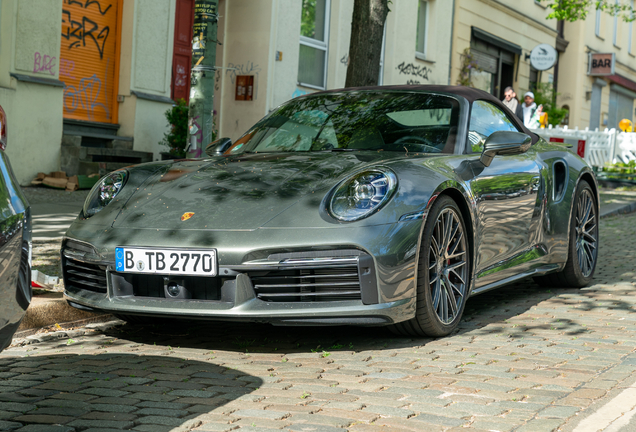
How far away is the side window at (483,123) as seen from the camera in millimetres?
4984

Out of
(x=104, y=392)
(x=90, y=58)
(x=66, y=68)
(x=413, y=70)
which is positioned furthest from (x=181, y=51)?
(x=104, y=392)

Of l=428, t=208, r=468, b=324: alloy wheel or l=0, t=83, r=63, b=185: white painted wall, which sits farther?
l=0, t=83, r=63, b=185: white painted wall

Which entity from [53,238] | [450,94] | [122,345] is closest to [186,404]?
[122,345]

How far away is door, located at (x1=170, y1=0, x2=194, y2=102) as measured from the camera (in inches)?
536

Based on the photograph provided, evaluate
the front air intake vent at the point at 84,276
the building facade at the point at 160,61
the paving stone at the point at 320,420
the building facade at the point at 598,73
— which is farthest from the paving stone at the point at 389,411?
the building facade at the point at 598,73

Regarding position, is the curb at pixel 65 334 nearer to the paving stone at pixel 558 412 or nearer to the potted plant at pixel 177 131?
the paving stone at pixel 558 412

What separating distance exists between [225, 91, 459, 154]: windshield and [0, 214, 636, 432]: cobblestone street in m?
1.07

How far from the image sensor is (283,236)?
3.68 meters

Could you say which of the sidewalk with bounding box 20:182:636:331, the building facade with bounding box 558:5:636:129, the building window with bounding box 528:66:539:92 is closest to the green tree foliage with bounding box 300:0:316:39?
the sidewalk with bounding box 20:182:636:331

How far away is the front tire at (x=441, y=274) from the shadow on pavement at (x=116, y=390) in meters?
1.00

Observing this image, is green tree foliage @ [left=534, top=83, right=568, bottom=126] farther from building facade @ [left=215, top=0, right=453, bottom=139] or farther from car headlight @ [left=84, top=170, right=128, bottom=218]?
car headlight @ [left=84, top=170, right=128, bottom=218]

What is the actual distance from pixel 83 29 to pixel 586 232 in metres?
8.70

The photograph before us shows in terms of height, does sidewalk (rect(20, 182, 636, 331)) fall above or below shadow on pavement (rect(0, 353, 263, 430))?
above

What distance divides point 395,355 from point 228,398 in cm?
105
